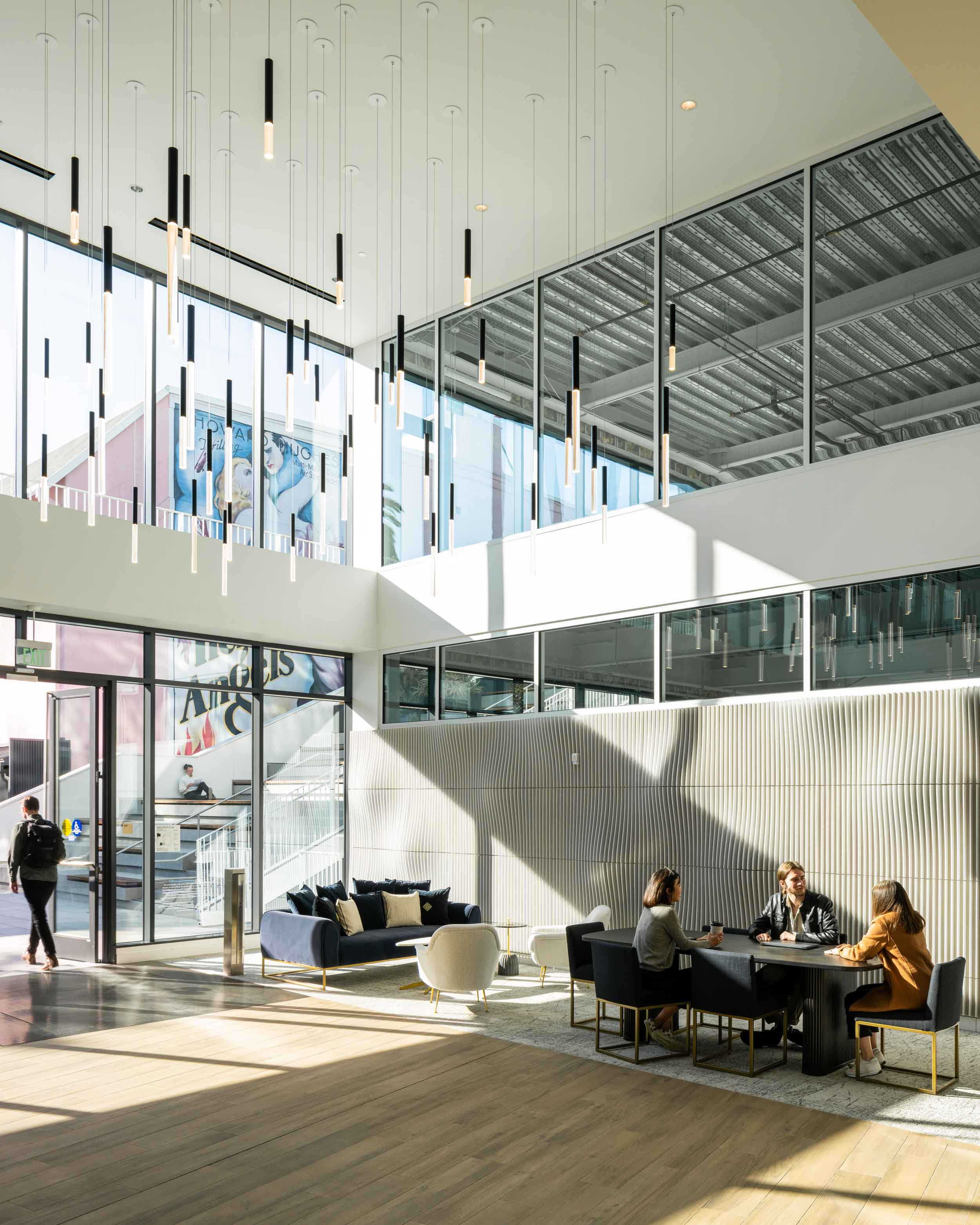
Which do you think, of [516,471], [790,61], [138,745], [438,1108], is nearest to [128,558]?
[138,745]

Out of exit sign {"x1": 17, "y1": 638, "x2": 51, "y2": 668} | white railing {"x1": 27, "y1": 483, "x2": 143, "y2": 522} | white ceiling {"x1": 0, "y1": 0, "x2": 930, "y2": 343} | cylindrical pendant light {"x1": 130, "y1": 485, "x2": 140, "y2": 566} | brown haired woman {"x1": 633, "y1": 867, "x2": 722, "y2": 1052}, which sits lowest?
brown haired woman {"x1": 633, "y1": 867, "x2": 722, "y2": 1052}

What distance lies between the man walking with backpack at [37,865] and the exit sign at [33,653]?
1.30 m

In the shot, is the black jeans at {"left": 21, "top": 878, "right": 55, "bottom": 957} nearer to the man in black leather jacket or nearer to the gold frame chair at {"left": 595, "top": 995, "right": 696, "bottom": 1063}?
the gold frame chair at {"left": 595, "top": 995, "right": 696, "bottom": 1063}

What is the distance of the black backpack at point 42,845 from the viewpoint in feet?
33.4

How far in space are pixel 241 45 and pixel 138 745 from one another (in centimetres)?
677

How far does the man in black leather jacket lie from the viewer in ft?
22.6

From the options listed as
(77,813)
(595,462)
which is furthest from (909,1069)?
(77,813)

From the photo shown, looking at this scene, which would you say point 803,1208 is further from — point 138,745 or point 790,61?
point 138,745

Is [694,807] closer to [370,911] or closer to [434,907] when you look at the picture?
[434,907]

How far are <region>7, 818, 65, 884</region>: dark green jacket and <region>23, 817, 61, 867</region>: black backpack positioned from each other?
16 millimetres

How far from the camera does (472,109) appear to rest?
29.3 feet

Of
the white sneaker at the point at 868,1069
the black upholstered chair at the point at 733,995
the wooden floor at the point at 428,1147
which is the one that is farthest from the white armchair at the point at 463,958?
the white sneaker at the point at 868,1069

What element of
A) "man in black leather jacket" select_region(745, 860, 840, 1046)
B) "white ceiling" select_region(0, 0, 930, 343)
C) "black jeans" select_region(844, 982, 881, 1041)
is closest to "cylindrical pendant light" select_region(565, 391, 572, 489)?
"white ceiling" select_region(0, 0, 930, 343)

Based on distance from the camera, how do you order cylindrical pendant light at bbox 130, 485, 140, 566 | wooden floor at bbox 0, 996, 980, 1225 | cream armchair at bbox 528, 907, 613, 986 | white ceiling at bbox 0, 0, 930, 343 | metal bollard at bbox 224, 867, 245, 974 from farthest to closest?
metal bollard at bbox 224, 867, 245, 974, cream armchair at bbox 528, 907, 613, 986, cylindrical pendant light at bbox 130, 485, 140, 566, white ceiling at bbox 0, 0, 930, 343, wooden floor at bbox 0, 996, 980, 1225
